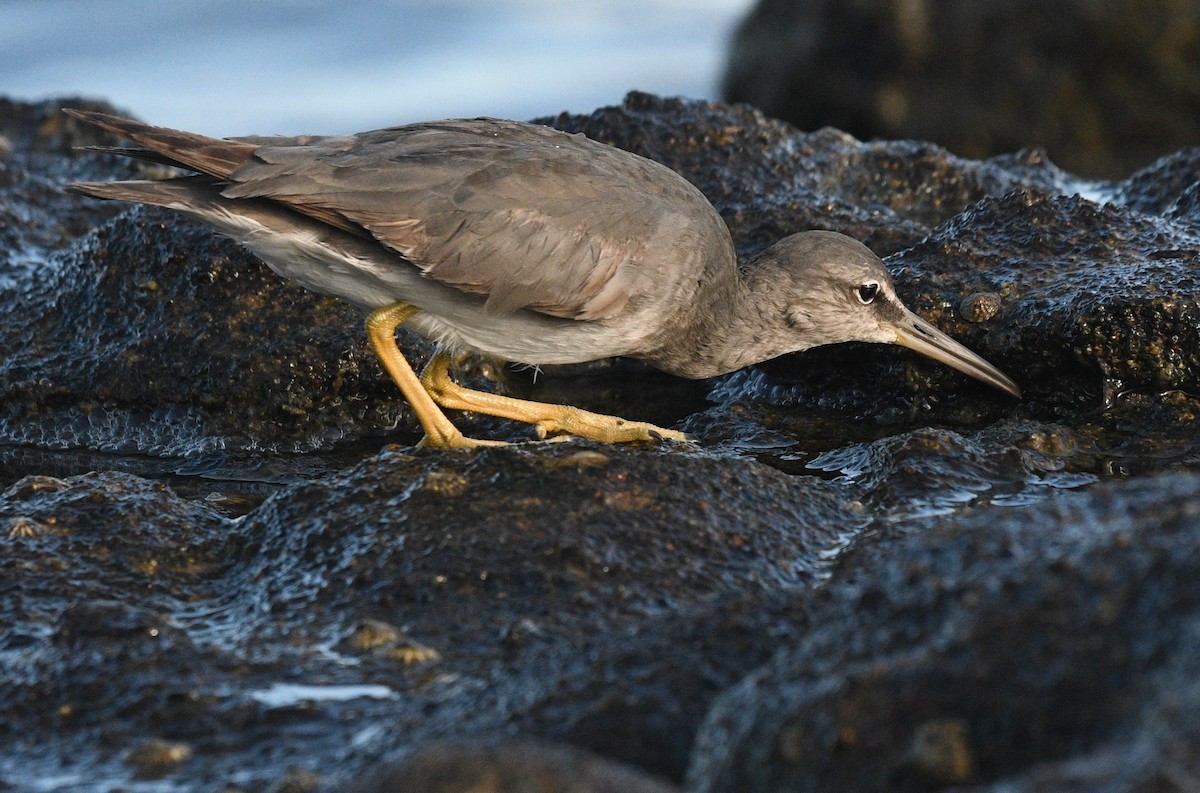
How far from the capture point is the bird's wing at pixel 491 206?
489cm

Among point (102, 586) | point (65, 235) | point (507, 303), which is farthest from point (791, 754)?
point (65, 235)

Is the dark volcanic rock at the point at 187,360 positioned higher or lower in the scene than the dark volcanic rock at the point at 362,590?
higher

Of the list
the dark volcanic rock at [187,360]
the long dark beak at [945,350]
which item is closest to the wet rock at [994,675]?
the long dark beak at [945,350]

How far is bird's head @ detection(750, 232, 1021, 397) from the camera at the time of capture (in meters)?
5.75

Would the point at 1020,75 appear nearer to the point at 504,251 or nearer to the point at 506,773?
the point at 504,251

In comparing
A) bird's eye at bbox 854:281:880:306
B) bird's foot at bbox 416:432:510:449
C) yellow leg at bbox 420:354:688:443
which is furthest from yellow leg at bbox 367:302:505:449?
bird's eye at bbox 854:281:880:306

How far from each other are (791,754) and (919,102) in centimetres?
1063

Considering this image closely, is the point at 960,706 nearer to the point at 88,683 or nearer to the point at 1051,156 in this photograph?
the point at 88,683

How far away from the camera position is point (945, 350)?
18.9 ft

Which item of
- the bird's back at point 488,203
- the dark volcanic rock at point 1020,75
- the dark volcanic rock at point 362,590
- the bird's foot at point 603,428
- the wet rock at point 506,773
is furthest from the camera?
the dark volcanic rock at point 1020,75

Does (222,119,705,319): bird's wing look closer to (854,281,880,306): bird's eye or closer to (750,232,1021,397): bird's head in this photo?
(750,232,1021,397): bird's head

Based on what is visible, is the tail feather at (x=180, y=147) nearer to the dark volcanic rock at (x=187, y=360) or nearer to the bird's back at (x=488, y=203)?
the bird's back at (x=488, y=203)

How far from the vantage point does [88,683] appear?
3367 millimetres

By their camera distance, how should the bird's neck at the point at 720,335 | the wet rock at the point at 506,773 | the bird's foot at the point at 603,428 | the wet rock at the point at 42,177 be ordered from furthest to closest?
the wet rock at the point at 42,177
the bird's neck at the point at 720,335
the bird's foot at the point at 603,428
the wet rock at the point at 506,773
